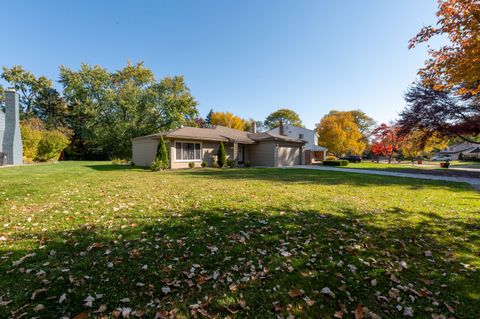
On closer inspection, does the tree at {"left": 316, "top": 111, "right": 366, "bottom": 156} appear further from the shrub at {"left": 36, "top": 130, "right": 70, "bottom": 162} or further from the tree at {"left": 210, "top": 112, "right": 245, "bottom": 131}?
the shrub at {"left": 36, "top": 130, "right": 70, "bottom": 162}

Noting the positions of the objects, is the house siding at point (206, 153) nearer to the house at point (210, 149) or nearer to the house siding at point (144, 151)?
the house at point (210, 149)

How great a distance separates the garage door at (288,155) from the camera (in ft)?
76.6

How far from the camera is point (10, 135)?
16672 millimetres

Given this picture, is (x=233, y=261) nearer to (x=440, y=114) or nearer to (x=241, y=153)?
(x=241, y=153)

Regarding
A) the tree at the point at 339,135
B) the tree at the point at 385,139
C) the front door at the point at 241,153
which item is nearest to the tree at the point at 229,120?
the tree at the point at 339,135

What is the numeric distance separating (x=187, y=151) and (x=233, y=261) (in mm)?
16469

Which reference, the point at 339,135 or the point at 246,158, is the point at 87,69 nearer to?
the point at 246,158

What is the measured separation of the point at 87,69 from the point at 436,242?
4044 cm

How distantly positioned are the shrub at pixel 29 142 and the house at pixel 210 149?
8100 millimetres

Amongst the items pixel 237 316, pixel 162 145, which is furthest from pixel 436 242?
pixel 162 145

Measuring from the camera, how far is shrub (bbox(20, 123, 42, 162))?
18.7 meters

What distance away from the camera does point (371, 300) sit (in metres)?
2.33

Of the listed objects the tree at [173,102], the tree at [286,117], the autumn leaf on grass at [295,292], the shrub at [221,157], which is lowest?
the autumn leaf on grass at [295,292]

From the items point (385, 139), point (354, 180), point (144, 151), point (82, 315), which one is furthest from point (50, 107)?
point (385, 139)
